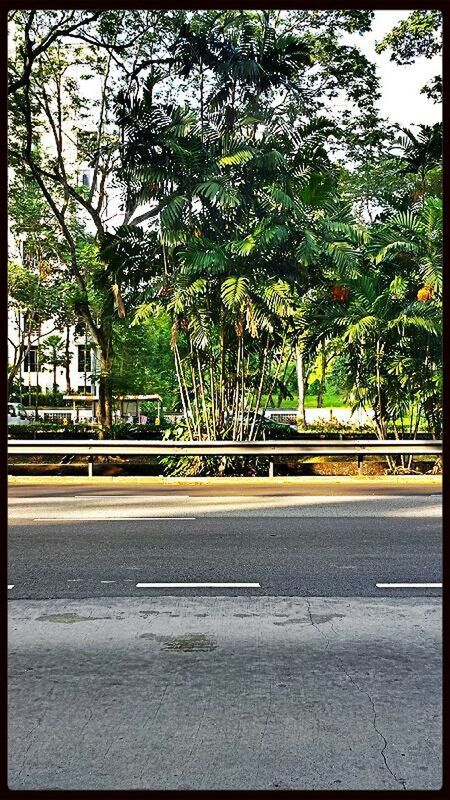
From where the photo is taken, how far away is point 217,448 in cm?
1806

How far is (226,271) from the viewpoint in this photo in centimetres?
1875

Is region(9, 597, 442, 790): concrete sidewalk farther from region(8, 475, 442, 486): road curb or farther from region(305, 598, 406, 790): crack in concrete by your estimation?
region(8, 475, 442, 486): road curb

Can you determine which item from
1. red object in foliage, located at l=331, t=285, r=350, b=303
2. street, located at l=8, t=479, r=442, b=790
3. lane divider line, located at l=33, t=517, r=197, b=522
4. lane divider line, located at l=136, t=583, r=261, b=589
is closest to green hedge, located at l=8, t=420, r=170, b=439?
red object in foliage, located at l=331, t=285, r=350, b=303

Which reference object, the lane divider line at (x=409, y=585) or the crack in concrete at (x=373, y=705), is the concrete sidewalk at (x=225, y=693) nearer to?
the crack in concrete at (x=373, y=705)

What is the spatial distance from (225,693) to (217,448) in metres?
12.7

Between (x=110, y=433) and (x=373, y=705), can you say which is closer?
(x=373, y=705)

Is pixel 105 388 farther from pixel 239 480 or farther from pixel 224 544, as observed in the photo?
pixel 224 544

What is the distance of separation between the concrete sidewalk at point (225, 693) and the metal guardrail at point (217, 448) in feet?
33.4

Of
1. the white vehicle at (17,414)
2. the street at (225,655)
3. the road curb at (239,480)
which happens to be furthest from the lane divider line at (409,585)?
the white vehicle at (17,414)

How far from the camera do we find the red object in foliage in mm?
19594

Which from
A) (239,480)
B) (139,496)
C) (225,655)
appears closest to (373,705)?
(225,655)

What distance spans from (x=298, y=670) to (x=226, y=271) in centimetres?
1359

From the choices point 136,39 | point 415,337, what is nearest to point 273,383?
point 415,337
